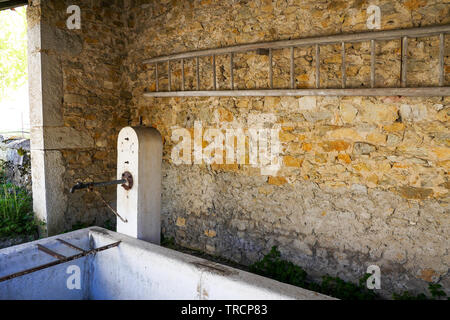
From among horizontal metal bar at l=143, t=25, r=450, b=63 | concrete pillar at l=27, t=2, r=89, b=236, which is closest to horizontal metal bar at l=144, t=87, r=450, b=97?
horizontal metal bar at l=143, t=25, r=450, b=63

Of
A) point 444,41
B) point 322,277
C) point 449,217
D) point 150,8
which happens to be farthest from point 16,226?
point 444,41

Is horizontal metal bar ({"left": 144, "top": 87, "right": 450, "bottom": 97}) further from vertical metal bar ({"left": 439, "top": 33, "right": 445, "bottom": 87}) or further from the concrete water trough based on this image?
the concrete water trough

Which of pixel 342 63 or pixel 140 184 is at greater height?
pixel 342 63

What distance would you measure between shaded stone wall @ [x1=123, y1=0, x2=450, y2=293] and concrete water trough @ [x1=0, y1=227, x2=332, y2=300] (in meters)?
1.25

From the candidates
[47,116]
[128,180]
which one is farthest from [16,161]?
[128,180]

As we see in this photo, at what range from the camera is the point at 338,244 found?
2.84m

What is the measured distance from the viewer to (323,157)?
2889mm

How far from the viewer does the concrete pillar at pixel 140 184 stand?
274cm

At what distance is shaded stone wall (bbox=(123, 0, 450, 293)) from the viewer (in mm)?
2457

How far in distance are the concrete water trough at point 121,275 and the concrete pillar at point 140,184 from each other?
24 cm

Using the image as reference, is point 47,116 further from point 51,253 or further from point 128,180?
point 51,253

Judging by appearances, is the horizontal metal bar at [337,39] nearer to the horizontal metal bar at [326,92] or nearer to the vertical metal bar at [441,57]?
the vertical metal bar at [441,57]

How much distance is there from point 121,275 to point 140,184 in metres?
0.71

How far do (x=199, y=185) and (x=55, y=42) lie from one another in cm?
216
